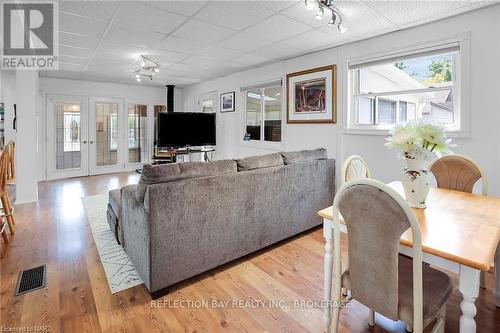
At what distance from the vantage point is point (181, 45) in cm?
388

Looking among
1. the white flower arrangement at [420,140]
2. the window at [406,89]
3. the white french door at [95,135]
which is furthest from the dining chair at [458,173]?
the white french door at [95,135]

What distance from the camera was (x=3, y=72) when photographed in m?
5.74

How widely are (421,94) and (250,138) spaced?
10.2 feet

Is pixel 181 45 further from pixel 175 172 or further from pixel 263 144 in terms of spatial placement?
pixel 175 172

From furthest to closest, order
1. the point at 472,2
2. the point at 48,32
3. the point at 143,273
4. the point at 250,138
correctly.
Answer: the point at 250,138 → the point at 48,32 → the point at 472,2 → the point at 143,273

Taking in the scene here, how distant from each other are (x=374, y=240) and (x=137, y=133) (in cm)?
757

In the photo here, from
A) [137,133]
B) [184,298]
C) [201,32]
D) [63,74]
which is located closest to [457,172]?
[184,298]

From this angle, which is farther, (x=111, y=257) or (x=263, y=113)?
(x=263, y=113)

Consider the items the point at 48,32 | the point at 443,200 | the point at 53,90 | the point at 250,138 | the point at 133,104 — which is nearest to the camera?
the point at 443,200

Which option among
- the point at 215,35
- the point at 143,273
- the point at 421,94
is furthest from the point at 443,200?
the point at 215,35

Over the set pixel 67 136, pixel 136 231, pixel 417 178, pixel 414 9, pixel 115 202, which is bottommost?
pixel 136 231

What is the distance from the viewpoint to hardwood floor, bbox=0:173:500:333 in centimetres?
177

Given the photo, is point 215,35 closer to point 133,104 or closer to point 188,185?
point 188,185

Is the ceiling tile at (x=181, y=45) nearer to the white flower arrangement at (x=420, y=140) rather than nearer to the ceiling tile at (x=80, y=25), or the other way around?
the ceiling tile at (x=80, y=25)
